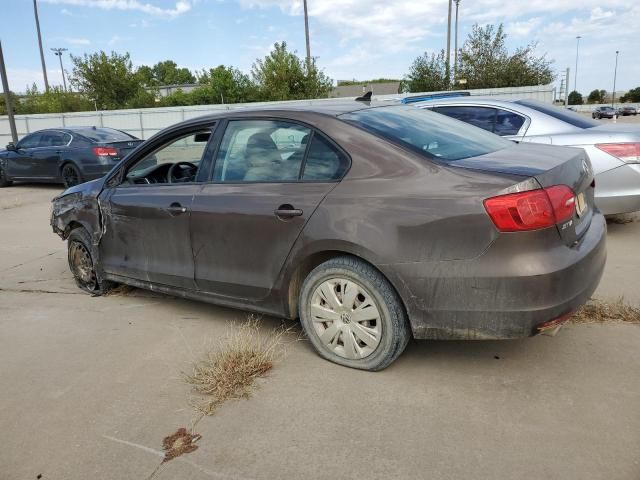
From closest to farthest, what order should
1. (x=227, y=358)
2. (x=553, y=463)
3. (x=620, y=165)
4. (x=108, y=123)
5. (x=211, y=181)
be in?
(x=553, y=463)
(x=227, y=358)
(x=211, y=181)
(x=620, y=165)
(x=108, y=123)

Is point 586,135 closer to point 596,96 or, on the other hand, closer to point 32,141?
point 32,141

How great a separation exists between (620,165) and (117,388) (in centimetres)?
508

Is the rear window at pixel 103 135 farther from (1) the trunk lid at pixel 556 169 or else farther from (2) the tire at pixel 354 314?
(1) the trunk lid at pixel 556 169

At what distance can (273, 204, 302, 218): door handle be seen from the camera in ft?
11.0

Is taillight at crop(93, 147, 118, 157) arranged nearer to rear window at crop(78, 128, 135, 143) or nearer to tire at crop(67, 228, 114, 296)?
rear window at crop(78, 128, 135, 143)

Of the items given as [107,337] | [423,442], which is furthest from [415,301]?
[107,337]

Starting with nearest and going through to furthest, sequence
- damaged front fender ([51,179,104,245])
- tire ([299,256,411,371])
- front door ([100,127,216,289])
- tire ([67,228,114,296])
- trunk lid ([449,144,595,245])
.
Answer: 1. trunk lid ([449,144,595,245])
2. tire ([299,256,411,371])
3. front door ([100,127,216,289])
4. damaged front fender ([51,179,104,245])
5. tire ([67,228,114,296])

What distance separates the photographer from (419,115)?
13.0 ft

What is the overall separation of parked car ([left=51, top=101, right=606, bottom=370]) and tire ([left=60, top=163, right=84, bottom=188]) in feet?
27.5

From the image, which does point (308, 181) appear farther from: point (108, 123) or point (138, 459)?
point (108, 123)

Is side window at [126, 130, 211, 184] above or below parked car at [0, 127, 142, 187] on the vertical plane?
above

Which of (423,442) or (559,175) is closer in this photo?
(423,442)

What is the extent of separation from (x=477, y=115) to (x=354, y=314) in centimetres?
407

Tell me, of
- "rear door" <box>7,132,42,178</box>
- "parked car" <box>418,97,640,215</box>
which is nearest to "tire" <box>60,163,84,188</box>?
"rear door" <box>7,132,42,178</box>
